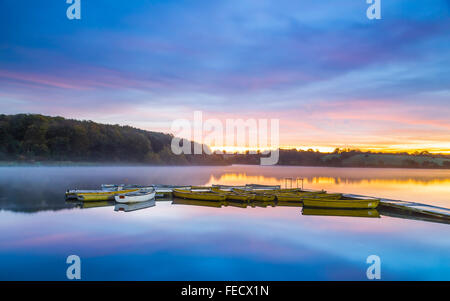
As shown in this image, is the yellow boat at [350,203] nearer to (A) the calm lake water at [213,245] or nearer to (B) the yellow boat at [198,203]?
(A) the calm lake water at [213,245]

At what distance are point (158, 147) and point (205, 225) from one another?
396 feet

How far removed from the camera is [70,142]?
333 feet

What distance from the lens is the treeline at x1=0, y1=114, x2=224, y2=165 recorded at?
9581 cm

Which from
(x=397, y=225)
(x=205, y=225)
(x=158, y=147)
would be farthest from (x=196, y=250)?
(x=158, y=147)

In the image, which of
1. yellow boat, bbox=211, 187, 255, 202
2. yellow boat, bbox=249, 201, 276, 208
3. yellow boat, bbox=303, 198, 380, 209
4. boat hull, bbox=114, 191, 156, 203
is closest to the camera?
yellow boat, bbox=303, 198, 380, 209

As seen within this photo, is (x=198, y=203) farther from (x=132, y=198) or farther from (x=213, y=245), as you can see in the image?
(x=213, y=245)

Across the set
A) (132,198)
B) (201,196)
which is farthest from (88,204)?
(201,196)

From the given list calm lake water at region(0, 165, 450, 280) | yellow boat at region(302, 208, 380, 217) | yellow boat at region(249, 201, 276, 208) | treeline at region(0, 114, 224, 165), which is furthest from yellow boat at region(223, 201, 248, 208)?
treeline at region(0, 114, 224, 165)

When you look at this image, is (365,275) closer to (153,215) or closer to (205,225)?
(205,225)

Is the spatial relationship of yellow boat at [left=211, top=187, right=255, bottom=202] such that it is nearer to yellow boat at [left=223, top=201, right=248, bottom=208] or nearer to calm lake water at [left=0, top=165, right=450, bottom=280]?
yellow boat at [left=223, top=201, right=248, bottom=208]
